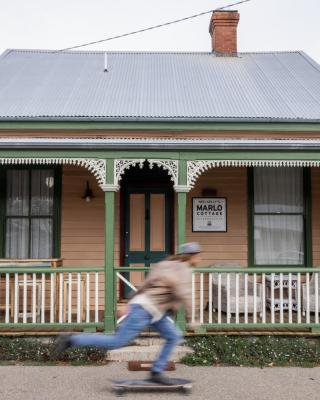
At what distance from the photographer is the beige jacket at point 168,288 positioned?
479 cm

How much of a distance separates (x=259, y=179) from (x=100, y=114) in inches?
135

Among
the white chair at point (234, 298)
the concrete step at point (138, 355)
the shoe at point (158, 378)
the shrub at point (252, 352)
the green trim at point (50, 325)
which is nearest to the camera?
the shoe at point (158, 378)

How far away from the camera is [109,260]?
7332 mm

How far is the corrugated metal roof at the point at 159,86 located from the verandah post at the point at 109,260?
2.18m

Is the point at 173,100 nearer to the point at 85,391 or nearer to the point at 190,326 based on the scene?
the point at 190,326

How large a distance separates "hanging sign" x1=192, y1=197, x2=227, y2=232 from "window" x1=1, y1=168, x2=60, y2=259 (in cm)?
276

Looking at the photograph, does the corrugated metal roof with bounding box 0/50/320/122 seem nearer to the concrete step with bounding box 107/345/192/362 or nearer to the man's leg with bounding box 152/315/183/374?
the concrete step with bounding box 107/345/192/362

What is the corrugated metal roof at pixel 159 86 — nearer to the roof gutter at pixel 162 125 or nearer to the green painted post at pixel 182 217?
the roof gutter at pixel 162 125

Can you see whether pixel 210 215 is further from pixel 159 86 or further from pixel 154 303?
pixel 154 303

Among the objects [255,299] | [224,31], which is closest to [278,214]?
[255,299]

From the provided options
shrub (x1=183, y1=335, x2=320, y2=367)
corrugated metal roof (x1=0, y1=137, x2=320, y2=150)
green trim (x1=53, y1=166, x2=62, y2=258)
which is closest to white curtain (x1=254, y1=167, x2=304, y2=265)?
corrugated metal roof (x1=0, y1=137, x2=320, y2=150)

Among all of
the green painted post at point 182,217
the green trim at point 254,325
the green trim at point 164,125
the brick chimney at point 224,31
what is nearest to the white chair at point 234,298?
the green trim at point 254,325

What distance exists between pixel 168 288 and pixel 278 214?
5.32 metres

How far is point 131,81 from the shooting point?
38.3ft
